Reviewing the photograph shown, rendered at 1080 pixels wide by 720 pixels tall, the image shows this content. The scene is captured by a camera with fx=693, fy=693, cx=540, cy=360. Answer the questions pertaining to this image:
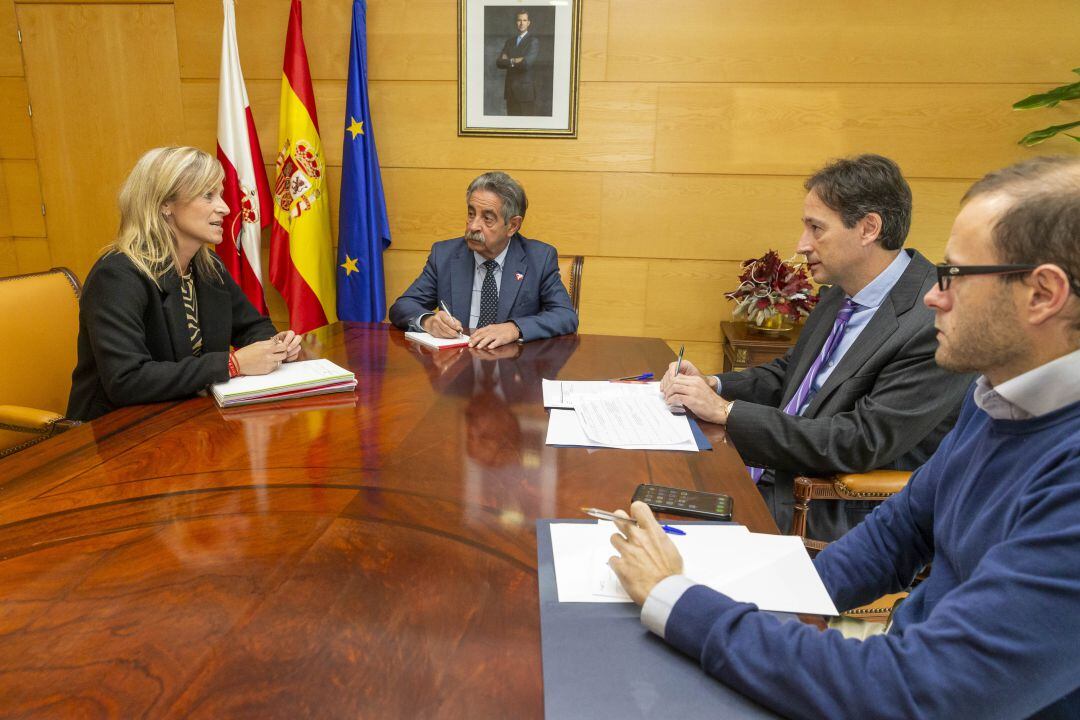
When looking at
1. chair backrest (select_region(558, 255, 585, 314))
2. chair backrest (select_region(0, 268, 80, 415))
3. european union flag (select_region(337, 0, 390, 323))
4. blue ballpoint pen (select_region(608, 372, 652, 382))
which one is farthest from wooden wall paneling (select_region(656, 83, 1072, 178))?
chair backrest (select_region(0, 268, 80, 415))

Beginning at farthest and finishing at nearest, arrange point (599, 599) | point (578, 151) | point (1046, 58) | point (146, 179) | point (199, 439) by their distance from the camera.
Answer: point (578, 151) → point (1046, 58) → point (146, 179) → point (199, 439) → point (599, 599)

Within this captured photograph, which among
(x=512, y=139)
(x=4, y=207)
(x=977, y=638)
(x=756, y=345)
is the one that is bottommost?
(x=756, y=345)

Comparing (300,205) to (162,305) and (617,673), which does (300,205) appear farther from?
(617,673)

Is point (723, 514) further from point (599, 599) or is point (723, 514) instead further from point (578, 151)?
point (578, 151)

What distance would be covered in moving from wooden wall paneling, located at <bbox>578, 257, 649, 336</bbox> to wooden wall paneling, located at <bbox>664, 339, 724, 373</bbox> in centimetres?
Answer: 24

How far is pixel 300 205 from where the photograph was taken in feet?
11.5

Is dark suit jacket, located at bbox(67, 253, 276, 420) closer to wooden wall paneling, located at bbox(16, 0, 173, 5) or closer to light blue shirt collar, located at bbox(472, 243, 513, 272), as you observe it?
light blue shirt collar, located at bbox(472, 243, 513, 272)

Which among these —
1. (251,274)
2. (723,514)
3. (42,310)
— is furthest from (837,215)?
(251,274)

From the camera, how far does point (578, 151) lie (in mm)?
3465

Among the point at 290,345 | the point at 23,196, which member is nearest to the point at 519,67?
the point at 290,345

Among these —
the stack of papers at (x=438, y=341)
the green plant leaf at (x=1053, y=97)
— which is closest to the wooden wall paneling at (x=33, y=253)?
the stack of papers at (x=438, y=341)

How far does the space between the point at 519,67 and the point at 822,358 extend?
225 cm

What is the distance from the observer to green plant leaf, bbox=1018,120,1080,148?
2762 mm

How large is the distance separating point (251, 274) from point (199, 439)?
2.31 meters
